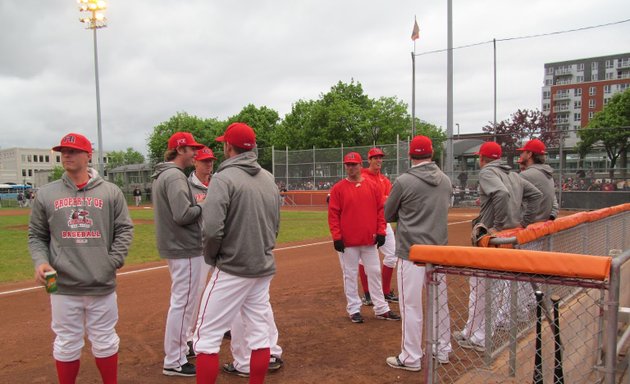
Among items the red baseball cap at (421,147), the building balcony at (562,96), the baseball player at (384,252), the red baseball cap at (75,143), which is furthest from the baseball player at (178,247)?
the building balcony at (562,96)

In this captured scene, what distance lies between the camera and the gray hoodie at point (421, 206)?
4227 mm

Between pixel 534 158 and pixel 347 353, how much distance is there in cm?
354

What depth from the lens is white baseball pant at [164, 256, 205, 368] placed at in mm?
4074

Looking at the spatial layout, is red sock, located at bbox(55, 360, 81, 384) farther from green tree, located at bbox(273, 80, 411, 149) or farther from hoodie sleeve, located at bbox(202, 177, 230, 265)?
green tree, located at bbox(273, 80, 411, 149)

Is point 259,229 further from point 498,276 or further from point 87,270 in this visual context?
point 498,276

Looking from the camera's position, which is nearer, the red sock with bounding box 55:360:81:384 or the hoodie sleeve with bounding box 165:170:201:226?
the red sock with bounding box 55:360:81:384

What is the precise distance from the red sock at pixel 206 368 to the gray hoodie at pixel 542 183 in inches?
174

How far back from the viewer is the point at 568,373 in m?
2.98

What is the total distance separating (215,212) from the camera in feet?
10.5

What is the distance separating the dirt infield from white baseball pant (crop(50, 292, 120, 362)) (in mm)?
777

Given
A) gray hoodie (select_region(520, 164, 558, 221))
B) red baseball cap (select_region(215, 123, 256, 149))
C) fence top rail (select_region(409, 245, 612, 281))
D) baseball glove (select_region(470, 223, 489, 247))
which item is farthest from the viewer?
gray hoodie (select_region(520, 164, 558, 221))

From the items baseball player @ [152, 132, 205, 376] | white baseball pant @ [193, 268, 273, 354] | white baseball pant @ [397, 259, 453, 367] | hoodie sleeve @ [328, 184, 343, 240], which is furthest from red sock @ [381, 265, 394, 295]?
white baseball pant @ [193, 268, 273, 354]

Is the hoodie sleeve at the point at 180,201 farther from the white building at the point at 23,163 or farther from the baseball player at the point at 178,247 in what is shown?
the white building at the point at 23,163

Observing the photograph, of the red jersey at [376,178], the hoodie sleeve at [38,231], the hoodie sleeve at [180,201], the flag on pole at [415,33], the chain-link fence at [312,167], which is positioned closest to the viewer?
the hoodie sleeve at [38,231]
